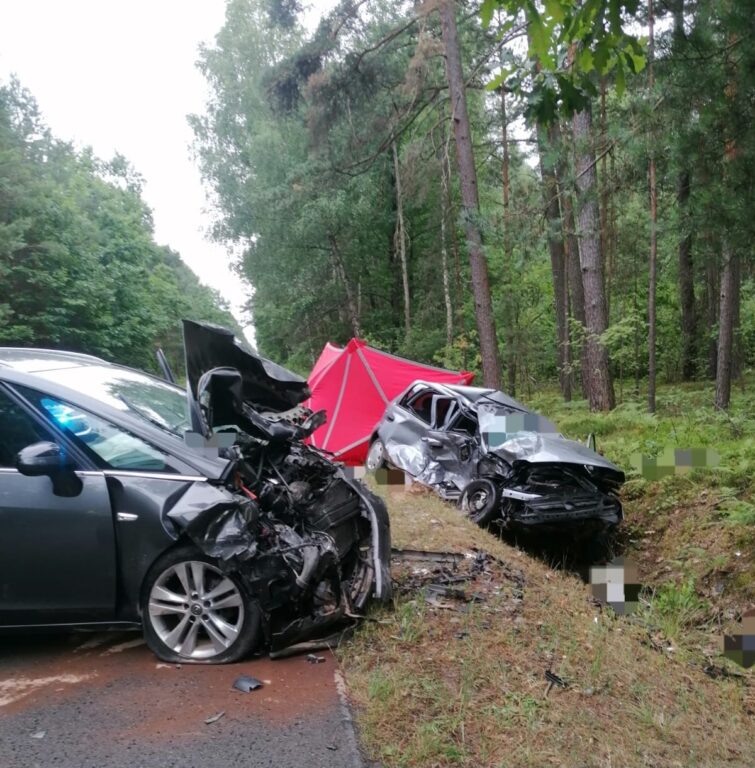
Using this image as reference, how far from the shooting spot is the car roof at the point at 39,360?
356 cm

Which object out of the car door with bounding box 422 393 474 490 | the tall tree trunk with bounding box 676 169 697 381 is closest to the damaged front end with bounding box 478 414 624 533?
the car door with bounding box 422 393 474 490

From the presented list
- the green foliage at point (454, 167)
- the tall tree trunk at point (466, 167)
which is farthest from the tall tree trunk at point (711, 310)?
the tall tree trunk at point (466, 167)

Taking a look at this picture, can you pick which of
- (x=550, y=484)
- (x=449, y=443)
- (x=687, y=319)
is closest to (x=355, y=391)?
(x=449, y=443)

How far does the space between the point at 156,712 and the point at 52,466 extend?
1.27m

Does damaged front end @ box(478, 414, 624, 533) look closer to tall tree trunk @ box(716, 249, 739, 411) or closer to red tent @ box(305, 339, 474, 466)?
red tent @ box(305, 339, 474, 466)

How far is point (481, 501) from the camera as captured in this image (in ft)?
20.9

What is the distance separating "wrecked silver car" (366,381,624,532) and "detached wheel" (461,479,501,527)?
0.03 ft

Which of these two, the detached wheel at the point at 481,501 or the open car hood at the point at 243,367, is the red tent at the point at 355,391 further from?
the open car hood at the point at 243,367

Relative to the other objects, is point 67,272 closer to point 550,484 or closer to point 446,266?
point 446,266

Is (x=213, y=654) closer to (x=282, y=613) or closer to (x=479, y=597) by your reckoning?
(x=282, y=613)

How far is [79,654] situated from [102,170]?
201 ft

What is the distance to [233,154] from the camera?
87.1ft

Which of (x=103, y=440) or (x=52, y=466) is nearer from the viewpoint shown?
(x=52, y=466)

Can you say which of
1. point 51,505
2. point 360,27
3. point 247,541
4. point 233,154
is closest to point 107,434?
point 51,505
